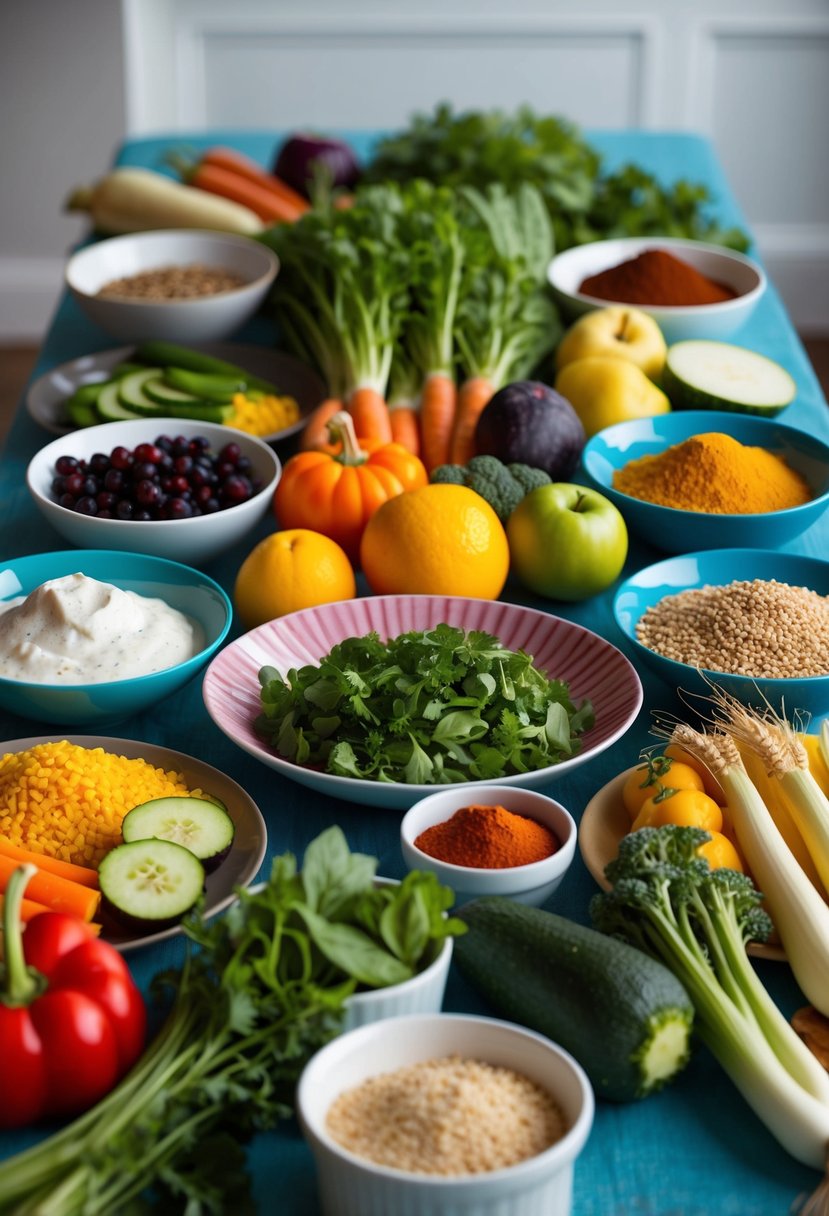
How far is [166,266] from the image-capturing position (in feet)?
8.51

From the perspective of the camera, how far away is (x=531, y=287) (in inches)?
90.7

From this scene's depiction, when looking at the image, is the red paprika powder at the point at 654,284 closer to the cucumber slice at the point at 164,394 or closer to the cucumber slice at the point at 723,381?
the cucumber slice at the point at 723,381

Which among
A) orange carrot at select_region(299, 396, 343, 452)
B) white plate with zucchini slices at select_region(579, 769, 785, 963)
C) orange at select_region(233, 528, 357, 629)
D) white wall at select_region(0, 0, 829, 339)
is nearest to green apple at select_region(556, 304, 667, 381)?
orange carrot at select_region(299, 396, 343, 452)

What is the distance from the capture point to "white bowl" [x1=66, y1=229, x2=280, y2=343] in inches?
89.9

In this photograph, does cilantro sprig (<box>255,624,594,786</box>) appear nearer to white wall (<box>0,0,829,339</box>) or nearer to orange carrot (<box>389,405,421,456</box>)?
orange carrot (<box>389,405,421,456</box>)

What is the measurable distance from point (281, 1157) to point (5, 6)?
187 inches

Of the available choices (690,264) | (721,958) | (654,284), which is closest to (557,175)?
(690,264)

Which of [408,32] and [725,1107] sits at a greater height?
[408,32]

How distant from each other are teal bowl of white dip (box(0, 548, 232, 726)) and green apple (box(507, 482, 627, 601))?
1.34 ft

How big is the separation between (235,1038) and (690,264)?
2025 mm

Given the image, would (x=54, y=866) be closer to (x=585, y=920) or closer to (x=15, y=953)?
(x=15, y=953)

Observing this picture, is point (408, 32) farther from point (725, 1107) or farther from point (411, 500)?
point (725, 1107)

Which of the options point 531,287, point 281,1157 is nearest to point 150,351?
point 531,287

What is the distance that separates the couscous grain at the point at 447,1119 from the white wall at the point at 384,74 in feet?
15.2
